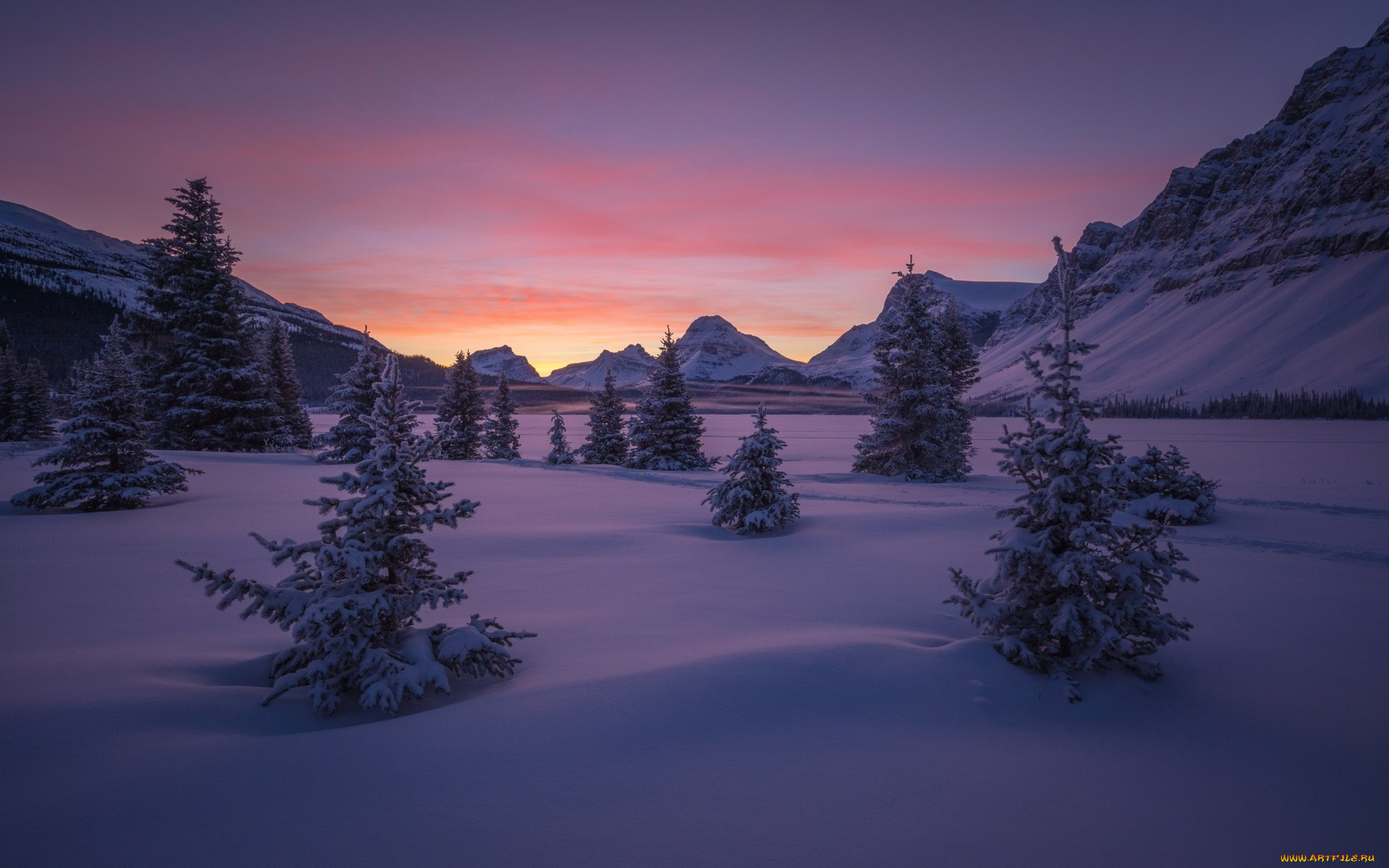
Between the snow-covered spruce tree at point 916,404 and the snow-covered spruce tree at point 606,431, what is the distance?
16.2 meters

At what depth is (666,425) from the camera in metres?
32.7

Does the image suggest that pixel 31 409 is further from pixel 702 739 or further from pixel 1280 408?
pixel 1280 408

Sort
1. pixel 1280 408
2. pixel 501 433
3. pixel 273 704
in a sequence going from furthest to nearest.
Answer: pixel 1280 408
pixel 501 433
pixel 273 704

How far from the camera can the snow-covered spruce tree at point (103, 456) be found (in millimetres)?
12547

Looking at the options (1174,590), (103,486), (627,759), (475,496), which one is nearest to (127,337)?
(103,486)

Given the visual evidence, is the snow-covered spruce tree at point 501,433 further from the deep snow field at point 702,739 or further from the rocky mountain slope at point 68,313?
the rocky mountain slope at point 68,313

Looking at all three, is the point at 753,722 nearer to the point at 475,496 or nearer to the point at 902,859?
the point at 902,859

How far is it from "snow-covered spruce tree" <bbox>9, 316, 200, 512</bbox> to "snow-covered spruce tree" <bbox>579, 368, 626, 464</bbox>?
2447 cm

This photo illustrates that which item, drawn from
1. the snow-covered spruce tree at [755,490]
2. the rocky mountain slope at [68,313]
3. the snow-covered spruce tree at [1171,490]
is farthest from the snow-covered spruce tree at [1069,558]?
the rocky mountain slope at [68,313]

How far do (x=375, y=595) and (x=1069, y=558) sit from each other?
5336 mm

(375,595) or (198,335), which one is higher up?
(198,335)

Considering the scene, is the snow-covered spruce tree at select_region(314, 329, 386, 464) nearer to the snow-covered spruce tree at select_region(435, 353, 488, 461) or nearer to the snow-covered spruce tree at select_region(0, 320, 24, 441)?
the snow-covered spruce tree at select_region(435, 353, 488, 461)

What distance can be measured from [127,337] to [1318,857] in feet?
121

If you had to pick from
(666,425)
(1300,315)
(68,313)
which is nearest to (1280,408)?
(1300,315)
